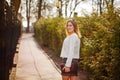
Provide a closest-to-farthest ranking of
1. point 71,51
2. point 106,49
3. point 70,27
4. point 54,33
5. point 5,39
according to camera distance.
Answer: point 71,51
point 70,27
point 106,49
point 5,39
point 54,33

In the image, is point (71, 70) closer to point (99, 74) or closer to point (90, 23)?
point (99, 74)

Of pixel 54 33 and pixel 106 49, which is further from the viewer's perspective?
pixel 54 33

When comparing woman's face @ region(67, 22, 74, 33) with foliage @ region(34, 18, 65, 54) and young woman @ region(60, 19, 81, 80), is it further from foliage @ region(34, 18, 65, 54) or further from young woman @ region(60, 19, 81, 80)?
foliage @ region(34, 18, 65, 54)

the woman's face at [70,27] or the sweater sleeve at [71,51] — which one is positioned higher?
the woman's face at [70,27]

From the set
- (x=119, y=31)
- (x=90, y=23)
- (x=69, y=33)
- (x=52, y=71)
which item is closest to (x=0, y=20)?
(x=69, y=33)

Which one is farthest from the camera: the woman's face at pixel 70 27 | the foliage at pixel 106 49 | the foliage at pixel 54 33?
the foliage at pixel 54 33

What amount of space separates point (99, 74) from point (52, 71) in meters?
5.08

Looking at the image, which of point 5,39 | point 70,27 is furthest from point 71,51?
point 5,39

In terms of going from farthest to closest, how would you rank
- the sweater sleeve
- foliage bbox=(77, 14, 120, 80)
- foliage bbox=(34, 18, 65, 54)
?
foliage bbox=(34, 18, 65, 54) → foliage bbox=(77, 14, 120, 80) → the sweater sleeve

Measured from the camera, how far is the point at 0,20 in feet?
23.5

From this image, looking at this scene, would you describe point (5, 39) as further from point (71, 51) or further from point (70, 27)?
point (71, 51)

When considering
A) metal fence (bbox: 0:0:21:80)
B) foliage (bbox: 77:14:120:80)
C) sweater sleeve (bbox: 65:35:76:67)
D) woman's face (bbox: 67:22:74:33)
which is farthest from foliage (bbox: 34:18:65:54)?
sweater sleeve (bbox: 65:35:76:67)

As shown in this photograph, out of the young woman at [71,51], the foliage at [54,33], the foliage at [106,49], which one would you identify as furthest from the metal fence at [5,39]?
the foliage at [54,33]

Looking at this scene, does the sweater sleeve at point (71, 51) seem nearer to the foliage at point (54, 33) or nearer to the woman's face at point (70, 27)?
the woman's face at point (70, 27)
